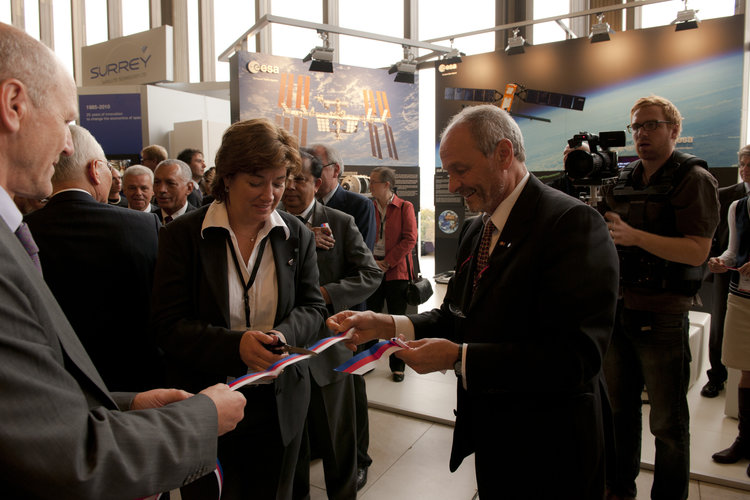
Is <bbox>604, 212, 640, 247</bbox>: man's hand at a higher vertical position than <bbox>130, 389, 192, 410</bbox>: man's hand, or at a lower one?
higher

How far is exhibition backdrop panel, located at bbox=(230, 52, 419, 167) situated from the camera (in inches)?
245

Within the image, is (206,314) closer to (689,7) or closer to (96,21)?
(689,7)

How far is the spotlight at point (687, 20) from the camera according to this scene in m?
5.56

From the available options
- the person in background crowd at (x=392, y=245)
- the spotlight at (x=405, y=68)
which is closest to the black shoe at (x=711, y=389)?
the person in background crowd at (x=392, y=245)

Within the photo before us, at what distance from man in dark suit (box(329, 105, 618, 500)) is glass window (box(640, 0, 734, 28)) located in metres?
5.77

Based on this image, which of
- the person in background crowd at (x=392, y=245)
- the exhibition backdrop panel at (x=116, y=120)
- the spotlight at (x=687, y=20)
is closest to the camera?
the person in background crowd at (x=392, y=245)

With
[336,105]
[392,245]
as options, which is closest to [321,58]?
[336,105]

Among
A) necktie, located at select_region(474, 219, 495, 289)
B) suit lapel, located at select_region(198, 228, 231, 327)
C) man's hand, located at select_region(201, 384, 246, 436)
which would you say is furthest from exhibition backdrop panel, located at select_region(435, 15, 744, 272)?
man's hand, located at select_region(201, 384, 246, 436)

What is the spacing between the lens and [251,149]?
1.72 metres

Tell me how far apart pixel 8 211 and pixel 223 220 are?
0.86 metres

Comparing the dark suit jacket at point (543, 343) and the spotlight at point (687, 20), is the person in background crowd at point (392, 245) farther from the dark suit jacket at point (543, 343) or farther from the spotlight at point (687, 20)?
the spotlight at point (687, 20)

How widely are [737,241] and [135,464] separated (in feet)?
12.9

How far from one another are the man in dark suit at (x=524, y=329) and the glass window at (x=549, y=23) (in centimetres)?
750

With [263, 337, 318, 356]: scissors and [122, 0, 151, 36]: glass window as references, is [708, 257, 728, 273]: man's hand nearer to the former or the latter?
[263, 337, 318, 356]: scissors
